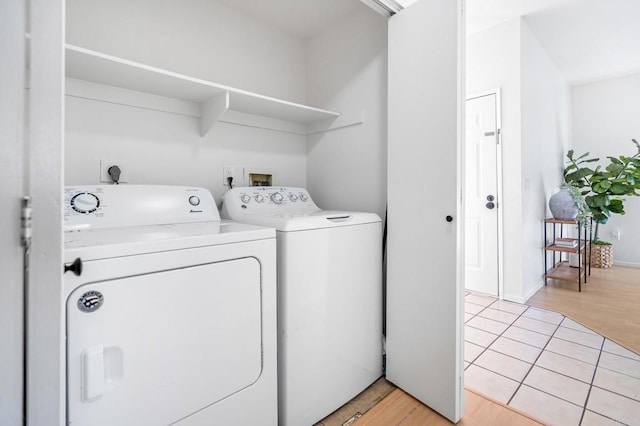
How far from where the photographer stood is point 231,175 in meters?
1.96

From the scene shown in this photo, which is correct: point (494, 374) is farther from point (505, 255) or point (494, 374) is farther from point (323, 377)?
point (505, 255)

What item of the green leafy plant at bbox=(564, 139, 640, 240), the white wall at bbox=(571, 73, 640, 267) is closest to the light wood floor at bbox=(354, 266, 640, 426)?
the white wall at bbox=(571, 73, 640, 267)

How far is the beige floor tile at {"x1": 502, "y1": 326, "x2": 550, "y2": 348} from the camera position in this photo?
2.19m

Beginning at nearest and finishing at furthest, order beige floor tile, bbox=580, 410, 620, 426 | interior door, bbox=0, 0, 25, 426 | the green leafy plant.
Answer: interior door, bbox=0, 0, 25, 426, beige floor tile, bbox=580, 410, 620, 426, the green leafy plant

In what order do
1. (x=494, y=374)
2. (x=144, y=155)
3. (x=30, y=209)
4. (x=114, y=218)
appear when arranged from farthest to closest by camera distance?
(x=494, y=374) < (x=144, y=155) < (x=114, y=218) < (x=30, y=209)

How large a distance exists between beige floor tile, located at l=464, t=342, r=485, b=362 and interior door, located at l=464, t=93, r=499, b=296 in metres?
1.21

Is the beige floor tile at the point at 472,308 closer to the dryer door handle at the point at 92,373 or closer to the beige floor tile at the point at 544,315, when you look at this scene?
the beige floor tile at the point at 544,315

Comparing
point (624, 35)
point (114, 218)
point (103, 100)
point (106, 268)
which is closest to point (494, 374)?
point (106, 268)

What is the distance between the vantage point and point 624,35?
3.26 meters

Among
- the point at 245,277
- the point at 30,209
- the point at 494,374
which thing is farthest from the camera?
the point at 494,374

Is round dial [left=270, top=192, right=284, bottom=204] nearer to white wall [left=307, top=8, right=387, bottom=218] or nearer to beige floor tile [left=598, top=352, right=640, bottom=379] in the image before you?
white wall [left=307, top=8, right=387, bottom=218]

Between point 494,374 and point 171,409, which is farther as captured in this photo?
point 494,374

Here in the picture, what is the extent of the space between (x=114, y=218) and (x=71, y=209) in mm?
148

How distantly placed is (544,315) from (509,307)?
268mm
